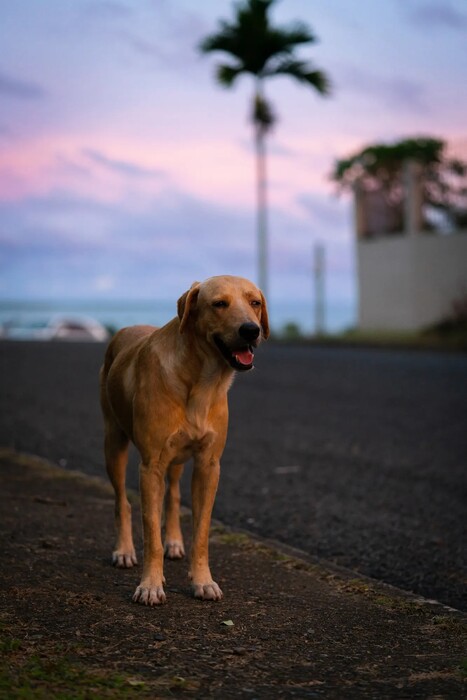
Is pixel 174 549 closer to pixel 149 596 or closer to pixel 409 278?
pixel 149 596

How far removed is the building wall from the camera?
82.5ft

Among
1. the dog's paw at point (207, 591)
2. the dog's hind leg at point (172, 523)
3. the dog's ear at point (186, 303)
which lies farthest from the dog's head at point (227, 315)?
the dog's hind leg at point (172, 523)

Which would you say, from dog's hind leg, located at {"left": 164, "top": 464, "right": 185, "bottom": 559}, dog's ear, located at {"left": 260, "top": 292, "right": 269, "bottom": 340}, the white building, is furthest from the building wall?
dog's ear, located at {"left": 260, "top": 292, "right": 269, "bottom": 340}

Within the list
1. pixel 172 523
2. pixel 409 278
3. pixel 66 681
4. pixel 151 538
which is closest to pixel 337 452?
pixel 172 523

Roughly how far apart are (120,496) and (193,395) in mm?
967

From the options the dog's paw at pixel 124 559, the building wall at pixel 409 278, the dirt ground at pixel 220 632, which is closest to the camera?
the dirt ground at pixel 220 632

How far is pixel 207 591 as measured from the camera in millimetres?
4602

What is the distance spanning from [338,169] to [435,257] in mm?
6296

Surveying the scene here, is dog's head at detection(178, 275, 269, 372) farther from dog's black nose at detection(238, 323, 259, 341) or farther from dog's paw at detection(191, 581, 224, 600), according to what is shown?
dog's paw at detection(191, 581, 224, 600)

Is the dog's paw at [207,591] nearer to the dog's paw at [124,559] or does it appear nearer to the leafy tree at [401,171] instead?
the dog's paw at [124,559]

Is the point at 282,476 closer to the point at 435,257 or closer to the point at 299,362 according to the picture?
the point at 299,362

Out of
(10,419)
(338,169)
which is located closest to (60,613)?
(10,419)

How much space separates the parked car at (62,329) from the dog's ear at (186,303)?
27225mm

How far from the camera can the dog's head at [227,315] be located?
428cm
